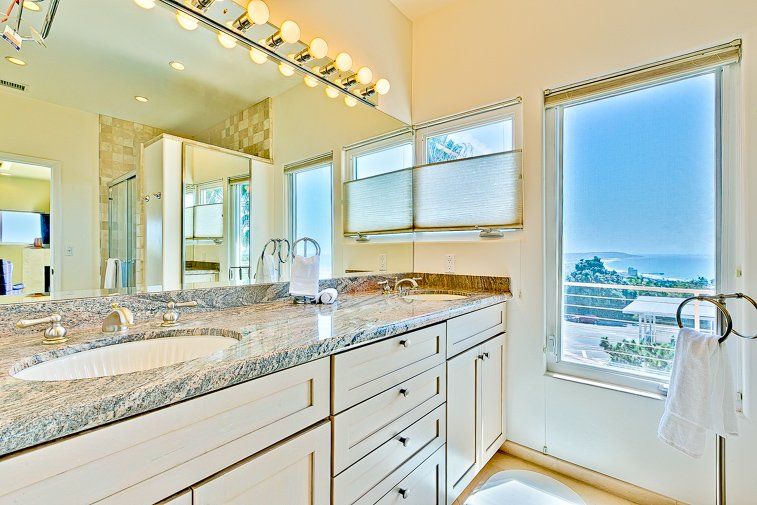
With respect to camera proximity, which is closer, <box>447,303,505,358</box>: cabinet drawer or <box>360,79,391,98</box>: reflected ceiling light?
<box>447,303,505,358</box>: cabinet drawer

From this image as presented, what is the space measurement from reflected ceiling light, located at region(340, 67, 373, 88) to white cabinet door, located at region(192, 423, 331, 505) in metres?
1.72

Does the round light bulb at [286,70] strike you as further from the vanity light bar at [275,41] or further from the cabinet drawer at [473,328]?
the cabinet drawer at [473,328]

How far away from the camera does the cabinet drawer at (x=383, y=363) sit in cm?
97

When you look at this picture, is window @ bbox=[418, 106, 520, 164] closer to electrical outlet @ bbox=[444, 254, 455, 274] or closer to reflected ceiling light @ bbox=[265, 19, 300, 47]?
electrical outlet @ bbox=[444, 254, 455, 274]

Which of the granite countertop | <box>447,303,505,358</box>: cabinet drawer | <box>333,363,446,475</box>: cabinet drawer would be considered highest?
the granite countertop

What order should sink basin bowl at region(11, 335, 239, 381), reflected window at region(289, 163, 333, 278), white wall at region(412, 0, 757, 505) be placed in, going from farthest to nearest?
reflected window at region(289, 163, 333, 278), white wall at region(412, 0, 757, 505), sink basin bowl at region(11, 335, 239, 381)

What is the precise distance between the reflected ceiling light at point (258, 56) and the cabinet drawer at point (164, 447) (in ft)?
4.51

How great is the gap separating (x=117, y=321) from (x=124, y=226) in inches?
12.6

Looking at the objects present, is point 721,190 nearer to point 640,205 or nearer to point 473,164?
point 640,205

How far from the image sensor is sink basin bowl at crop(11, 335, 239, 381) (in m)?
0.81

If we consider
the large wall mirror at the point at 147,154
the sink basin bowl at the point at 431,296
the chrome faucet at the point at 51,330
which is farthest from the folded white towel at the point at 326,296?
the chrome faucet at the point at 51,330

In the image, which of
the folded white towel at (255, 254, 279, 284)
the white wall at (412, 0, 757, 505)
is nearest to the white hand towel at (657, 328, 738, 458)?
the white wall at (412, 0, 757, 505)

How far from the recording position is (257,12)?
4.69 feet

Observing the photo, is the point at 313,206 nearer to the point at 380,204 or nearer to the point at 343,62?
the point at 380,204
